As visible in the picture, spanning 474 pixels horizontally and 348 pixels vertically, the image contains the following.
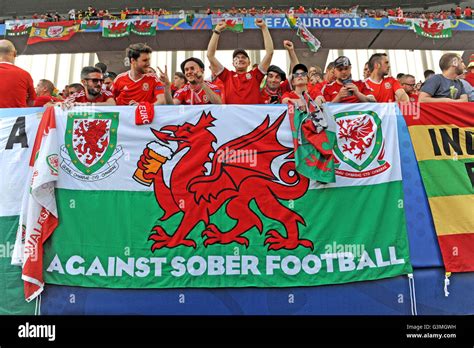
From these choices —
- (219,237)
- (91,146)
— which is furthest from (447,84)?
(91,146)

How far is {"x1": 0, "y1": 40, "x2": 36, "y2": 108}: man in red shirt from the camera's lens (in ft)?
10.3

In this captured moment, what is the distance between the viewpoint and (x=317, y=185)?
2662 mm

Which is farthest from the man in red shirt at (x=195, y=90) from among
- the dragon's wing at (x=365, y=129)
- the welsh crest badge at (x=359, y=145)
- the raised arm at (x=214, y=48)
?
the dragon's wing at (x=365, y=129)

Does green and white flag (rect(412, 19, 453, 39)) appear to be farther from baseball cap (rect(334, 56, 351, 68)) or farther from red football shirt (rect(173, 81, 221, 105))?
red football shirt (rect(173, 81, 221, 105))

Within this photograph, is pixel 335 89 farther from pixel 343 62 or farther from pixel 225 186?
pixel 225 186

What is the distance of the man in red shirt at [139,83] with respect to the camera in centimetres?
339

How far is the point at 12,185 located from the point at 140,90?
1.42 metres

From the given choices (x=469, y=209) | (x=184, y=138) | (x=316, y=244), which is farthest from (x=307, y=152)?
(x=469, y=209)

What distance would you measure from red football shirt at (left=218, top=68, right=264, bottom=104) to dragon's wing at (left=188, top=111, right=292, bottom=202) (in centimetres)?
92

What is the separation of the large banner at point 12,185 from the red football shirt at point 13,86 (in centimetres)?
32

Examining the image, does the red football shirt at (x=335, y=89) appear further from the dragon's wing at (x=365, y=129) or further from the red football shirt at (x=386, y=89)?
the dragon's wing at (x=365, y=129)

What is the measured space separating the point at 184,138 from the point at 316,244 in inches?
52.0

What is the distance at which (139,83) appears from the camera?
3.42 meters

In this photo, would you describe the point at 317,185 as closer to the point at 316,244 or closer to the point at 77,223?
the point at 316,244
